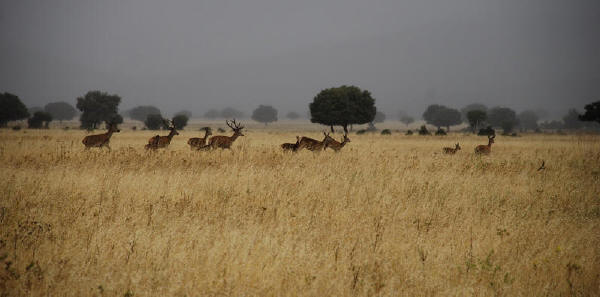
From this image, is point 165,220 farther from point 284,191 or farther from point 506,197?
point 506,197

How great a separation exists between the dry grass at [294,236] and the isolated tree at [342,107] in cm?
3690

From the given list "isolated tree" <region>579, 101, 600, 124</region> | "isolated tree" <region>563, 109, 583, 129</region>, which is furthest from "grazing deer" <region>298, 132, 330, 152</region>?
"isolated tree" <region>563, 109, 583, 129</region>

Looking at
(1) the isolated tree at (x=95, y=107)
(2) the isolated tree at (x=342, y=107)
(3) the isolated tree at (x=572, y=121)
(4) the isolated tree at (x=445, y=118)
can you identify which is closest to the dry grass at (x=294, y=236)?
(2) the isolated tree at (x=342, y=107)

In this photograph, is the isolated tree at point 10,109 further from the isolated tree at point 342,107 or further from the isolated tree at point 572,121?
the isolated tree at point 572,121

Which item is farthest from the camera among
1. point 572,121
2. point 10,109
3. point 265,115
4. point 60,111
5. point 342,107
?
point 265,115

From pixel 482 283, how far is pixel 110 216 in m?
5.46

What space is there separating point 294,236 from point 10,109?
3027 inches

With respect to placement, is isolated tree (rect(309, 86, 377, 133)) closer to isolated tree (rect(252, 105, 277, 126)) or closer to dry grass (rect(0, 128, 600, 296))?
dry grass (rect(0, 128, 600, 296))

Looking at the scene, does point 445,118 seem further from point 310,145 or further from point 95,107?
point 310,145

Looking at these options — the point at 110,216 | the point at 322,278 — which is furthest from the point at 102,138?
the point at 322,278

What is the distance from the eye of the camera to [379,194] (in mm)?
6910

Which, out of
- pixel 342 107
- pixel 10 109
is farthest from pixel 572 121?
pixel 10 109

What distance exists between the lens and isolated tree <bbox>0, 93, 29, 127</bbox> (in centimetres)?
5884

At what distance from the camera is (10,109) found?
59.9 m
